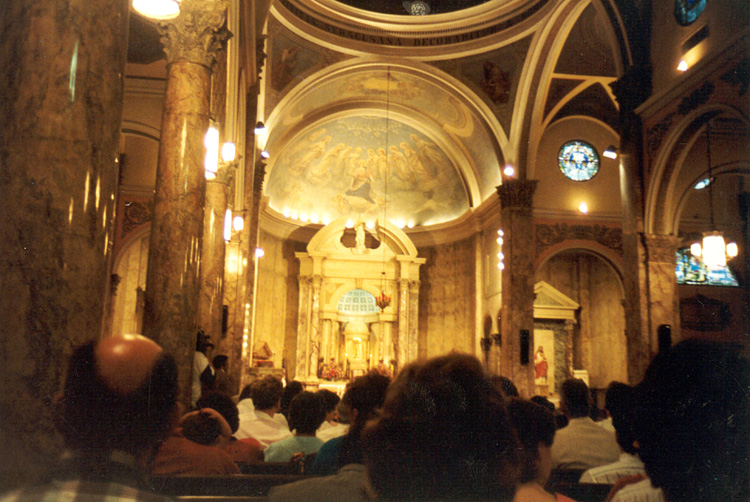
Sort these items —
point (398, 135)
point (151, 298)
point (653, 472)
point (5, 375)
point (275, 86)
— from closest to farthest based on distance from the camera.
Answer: point (653, 472)
point (5, 375)
point (151, 298)
point (275, 86)
point (398, 135)

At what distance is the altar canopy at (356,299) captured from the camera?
23.7 metres

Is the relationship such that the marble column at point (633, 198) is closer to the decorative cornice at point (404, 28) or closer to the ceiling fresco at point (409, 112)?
the decorative cornice at point (404, 28)

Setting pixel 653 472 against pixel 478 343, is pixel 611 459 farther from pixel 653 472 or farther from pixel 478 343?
pixel 478 343

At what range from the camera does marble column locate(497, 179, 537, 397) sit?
55.5 feet

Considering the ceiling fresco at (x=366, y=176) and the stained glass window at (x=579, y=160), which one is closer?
the stained glass window at (x=579, y=160)

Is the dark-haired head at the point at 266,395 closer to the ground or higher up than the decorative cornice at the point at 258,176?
closer to the ground

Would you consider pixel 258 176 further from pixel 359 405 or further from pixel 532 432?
pixel 532 432

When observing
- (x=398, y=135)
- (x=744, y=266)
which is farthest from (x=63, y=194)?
(x=398, y=135)

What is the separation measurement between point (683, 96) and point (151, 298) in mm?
8769

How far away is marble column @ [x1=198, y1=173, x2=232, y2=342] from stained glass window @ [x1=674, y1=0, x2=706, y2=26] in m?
7.65

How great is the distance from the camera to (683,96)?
32.4 feet

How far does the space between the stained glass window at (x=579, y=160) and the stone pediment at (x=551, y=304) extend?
3934 millimetres

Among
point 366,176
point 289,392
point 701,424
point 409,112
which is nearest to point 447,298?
point 366,176

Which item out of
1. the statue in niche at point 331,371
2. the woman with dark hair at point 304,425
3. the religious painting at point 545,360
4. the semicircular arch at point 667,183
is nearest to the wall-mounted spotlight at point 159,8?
the woman with dark hair at point 304,425
